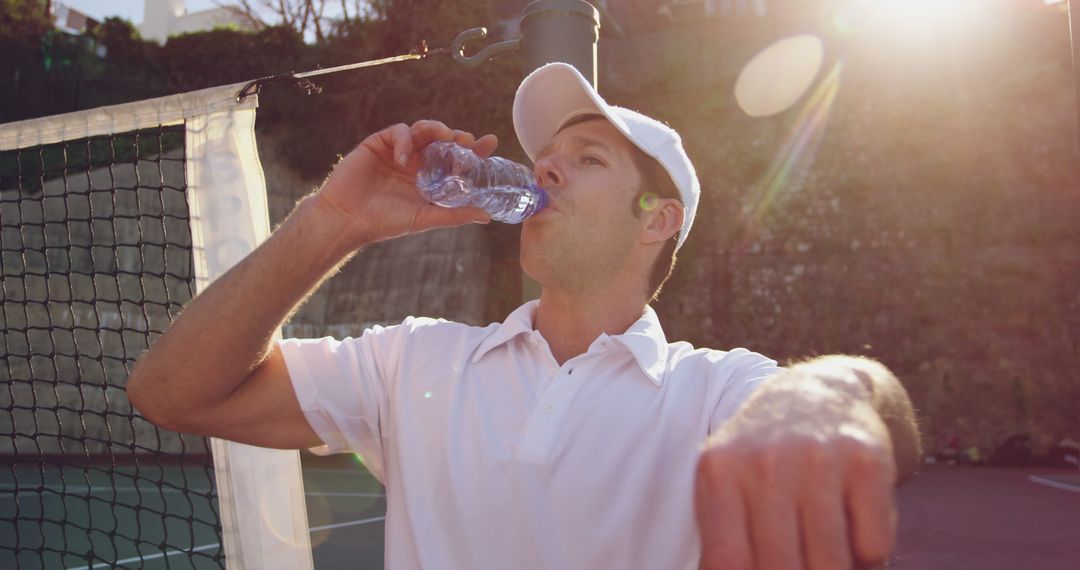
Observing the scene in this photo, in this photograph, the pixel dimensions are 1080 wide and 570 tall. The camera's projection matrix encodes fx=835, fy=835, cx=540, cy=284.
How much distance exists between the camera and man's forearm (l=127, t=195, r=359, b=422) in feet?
6.59

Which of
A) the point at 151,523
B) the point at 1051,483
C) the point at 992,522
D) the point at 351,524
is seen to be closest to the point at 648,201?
the point at 351,524

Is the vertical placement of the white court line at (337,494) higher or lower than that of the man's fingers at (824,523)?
lower

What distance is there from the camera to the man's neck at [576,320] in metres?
2.33

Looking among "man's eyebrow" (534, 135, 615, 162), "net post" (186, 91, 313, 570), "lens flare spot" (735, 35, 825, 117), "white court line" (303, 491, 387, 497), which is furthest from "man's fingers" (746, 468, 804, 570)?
"lens flare spot" (735, 35, 825, 117)

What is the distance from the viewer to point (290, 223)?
7.09 ft

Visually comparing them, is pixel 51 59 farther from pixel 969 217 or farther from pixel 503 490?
pixel 503 490

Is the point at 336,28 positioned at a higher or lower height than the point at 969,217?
higher

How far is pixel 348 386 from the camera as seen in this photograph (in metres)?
2.21

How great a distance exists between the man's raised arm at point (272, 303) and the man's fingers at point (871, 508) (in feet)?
5.14

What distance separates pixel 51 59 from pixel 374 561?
57.9ft

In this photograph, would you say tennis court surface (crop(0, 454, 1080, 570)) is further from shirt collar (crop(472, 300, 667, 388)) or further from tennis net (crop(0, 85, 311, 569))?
shirt collar (crop(472, 300, 667, 388))

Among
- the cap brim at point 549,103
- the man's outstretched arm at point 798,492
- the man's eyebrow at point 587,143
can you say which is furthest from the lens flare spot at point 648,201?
the man's outstretched arm at point 798,492

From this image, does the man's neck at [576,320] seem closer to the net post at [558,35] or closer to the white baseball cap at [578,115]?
the white baseball cap at [578,115]

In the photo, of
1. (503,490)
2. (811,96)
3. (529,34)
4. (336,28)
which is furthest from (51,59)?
(503,490)
